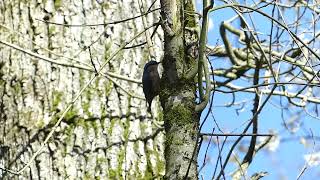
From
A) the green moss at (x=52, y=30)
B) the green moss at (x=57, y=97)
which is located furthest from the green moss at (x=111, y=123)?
the green moss at (x=52, y=30)

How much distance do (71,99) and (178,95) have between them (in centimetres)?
123

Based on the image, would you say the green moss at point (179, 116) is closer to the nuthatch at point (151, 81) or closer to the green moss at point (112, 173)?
the nuthatch at point (151, 81)

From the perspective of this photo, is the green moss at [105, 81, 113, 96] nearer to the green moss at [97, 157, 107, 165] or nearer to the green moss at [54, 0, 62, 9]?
the green moss at [97, 157, 107, 165]

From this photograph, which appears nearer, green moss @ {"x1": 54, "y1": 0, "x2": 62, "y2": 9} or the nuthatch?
the nuthatch

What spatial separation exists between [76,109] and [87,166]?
0.25 metres

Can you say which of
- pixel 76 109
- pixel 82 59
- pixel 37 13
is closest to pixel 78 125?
A: pixel 76 109

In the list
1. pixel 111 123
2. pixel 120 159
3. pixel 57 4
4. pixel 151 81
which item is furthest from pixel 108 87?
pixel 151 81

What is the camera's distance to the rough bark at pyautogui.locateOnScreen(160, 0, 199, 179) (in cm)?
166

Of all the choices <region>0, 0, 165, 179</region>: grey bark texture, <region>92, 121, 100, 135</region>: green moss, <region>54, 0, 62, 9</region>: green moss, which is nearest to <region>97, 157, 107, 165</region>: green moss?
<region>0, 0, 165, 179</region>: grey bark texture

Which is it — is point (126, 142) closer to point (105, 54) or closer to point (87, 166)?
point (87, 166)

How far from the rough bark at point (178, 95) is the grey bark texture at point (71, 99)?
1.03m

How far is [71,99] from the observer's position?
2.88 m

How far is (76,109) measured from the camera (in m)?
2.88

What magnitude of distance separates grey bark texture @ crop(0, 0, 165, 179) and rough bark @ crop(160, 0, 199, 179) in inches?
40.6
